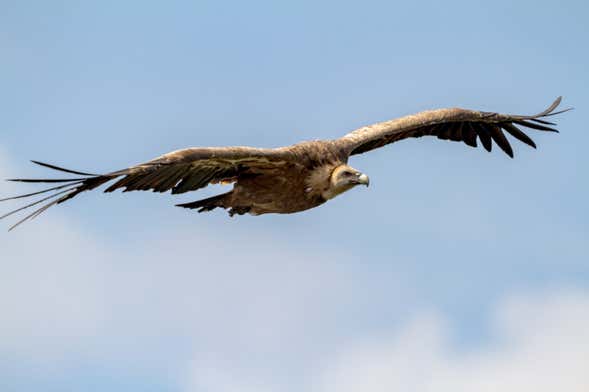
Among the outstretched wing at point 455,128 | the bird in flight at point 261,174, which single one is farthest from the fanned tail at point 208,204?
the outstretched wing at point 455,128

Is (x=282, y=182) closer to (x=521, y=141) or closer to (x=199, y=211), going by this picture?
(x=199, y=211)

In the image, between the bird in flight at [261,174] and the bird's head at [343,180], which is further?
the bird's head at [343,180]

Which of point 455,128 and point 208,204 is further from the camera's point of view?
point 455,128

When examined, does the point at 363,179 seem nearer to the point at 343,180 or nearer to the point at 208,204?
the point at 343,180

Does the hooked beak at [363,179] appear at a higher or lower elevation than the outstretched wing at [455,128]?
lower

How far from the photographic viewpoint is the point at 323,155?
13102 mm

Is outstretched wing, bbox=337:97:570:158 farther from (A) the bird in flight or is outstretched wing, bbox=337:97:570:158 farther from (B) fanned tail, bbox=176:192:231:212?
(B) fanned tail, bbox=176:192:231:212

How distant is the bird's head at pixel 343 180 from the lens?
510 inches

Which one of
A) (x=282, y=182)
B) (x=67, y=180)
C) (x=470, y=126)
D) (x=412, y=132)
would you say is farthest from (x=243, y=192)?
(x=470, y=126)

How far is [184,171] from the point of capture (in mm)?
11828

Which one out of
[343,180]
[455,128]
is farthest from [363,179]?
[455,128]

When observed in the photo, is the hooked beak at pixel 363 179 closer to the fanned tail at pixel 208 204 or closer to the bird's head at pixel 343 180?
the bird's head at pixel 343 180

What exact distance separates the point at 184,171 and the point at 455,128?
5705 millimetres

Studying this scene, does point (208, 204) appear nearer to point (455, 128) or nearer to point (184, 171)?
point (184, 171)
